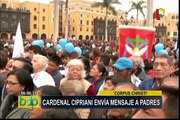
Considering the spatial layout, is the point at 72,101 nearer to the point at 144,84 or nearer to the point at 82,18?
the point at 144,84

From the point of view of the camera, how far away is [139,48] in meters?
4.63

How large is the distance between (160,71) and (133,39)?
2.39 ft

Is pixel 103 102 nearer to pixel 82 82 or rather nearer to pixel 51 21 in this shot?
→ pixel 82 82

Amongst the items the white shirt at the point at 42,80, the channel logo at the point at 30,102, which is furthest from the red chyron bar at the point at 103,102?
the white shirt at the point at 42,80

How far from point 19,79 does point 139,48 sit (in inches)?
78.0

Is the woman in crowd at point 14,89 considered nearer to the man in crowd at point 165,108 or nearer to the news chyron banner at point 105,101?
the news chyron banner at point 105,101

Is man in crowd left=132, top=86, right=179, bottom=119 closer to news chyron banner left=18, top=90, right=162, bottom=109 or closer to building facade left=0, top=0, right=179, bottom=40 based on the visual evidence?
news chyron banner left=18, top=90, right=162, bottom=109

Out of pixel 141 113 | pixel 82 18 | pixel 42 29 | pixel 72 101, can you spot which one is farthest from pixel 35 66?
pixel 82 18

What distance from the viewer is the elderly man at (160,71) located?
3953 mm

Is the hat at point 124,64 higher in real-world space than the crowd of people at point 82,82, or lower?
higher

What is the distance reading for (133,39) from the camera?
4508 mm

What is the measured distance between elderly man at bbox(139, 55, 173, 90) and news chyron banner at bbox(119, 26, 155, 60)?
53 centimetres

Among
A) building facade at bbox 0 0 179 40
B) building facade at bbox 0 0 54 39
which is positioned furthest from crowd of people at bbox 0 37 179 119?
building facade at bbox 0 0 54 39

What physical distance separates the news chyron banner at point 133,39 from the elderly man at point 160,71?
53cm
